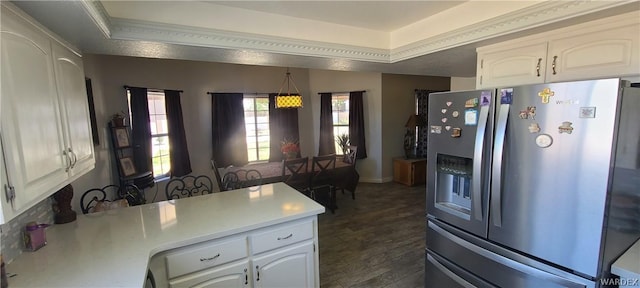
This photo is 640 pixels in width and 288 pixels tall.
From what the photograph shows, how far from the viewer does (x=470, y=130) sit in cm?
176

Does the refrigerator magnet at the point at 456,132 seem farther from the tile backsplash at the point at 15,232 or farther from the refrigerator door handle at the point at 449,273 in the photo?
the tile backsplash at the point at 15,232

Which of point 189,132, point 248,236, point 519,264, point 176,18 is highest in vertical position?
point 176,18

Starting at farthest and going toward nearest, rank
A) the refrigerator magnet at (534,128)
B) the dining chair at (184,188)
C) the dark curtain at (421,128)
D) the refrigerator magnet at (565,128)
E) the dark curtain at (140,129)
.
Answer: the dark curtain at (421,128) → the dark curtain at (140,129) → the dining chair at (184,188) → the refrigerator magnet at (534,128) → the refrigerator magnet at (565,128)

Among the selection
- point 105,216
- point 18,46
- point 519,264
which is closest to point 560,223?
point 519,264

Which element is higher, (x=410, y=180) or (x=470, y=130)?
(x=470, y=130)

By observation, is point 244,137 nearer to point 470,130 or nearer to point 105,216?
point 105,216

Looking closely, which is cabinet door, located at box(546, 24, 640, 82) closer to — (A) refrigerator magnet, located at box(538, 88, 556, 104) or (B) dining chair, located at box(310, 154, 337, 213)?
(A) refrigerator magnet, located at box(538, 88, 556, 104)

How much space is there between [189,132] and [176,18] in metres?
3.44

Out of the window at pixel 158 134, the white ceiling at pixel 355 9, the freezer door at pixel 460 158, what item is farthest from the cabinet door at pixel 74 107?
the window at pixel 158 134

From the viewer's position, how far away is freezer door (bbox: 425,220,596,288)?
57.9 inches

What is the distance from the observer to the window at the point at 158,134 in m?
4.36

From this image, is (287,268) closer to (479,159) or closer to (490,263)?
(490,263)

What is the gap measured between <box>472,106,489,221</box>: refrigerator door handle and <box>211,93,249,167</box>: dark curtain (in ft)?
14.7

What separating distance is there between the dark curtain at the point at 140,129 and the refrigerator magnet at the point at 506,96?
4219 millimetres
